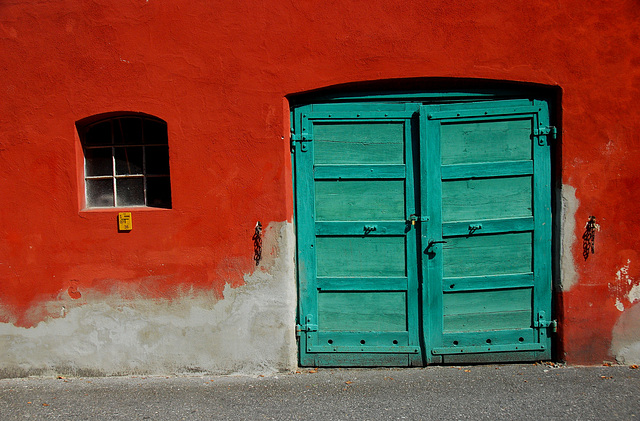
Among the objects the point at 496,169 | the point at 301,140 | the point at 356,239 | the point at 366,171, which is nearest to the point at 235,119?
the point at 301,140

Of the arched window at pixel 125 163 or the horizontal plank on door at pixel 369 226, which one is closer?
the horizontal plank on door at pixel 369 226

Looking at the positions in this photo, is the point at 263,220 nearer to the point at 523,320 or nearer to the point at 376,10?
the point at 376,10

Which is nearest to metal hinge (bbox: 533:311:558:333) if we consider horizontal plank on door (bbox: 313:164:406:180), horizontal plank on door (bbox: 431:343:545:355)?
horizontal plank on door (bbox: 431:343:545:355)

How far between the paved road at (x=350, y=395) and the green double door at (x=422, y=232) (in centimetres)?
25

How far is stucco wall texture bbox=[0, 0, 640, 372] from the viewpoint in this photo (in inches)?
159

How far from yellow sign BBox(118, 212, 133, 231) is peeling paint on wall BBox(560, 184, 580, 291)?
3.55 metres

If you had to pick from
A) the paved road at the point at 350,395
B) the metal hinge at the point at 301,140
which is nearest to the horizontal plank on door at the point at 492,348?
the paved road at the point at 350,395

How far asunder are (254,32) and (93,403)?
10.3ft

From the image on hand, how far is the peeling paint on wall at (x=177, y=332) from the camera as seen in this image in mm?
A: 4219

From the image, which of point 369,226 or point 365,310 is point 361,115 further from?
point 365,310

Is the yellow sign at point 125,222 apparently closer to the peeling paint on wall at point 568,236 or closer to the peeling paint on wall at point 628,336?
the peeling paint on wall at point 568,236

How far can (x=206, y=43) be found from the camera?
4121mm

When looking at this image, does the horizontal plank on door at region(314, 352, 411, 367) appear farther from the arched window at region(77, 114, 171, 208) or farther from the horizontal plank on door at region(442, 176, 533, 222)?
the arched window at region(77, 114, 171, 208)

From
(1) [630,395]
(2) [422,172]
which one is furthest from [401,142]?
(1) [630,395]
